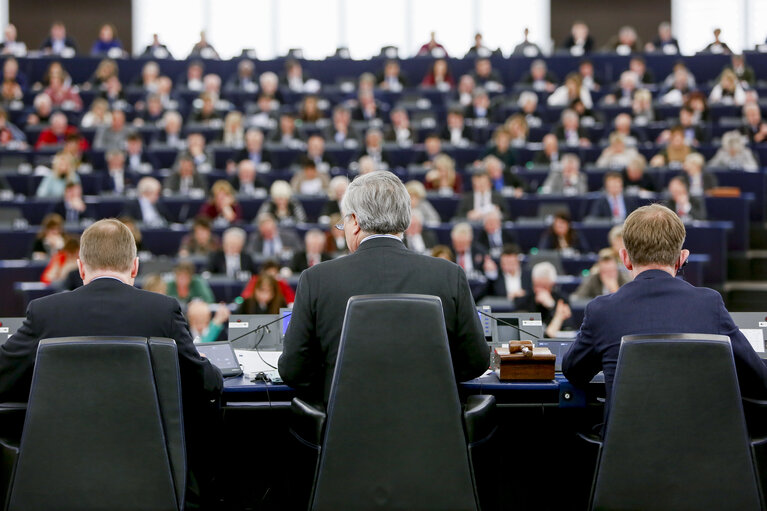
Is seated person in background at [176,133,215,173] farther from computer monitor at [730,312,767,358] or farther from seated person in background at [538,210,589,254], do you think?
computer monitor at [730,312,767,358]

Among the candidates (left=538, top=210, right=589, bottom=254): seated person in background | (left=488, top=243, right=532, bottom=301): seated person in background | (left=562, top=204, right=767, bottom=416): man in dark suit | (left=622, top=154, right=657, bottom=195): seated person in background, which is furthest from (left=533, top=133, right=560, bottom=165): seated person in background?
(left=562, top=204, right=767, bottom=416): man in dark suit

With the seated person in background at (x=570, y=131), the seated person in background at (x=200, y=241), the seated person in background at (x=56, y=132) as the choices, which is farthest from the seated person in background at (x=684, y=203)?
the seated person in background at (x=56, y=132)

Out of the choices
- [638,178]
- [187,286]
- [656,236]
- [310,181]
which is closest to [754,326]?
[656,236]

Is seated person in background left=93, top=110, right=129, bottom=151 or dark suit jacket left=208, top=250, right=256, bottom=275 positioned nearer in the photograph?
dark suit jacket left=208, top=250, right=256, bottom=275

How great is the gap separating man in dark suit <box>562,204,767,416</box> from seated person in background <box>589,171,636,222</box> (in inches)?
253

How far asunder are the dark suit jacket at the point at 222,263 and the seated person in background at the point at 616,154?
4.29 m

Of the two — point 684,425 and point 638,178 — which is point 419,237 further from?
point 684,425

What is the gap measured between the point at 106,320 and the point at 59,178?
26.9 ft

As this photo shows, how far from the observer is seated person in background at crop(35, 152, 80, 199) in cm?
1084

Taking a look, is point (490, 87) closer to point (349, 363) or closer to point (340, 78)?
point (340, 78)

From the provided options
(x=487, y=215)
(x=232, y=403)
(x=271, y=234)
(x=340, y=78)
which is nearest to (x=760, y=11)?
(x=340, y=78)

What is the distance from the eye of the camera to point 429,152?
11.7 m

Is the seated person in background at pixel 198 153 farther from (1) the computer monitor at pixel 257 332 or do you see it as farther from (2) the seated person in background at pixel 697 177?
(1) the computer monitor at pixel 257 332

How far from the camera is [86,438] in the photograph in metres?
2.93
